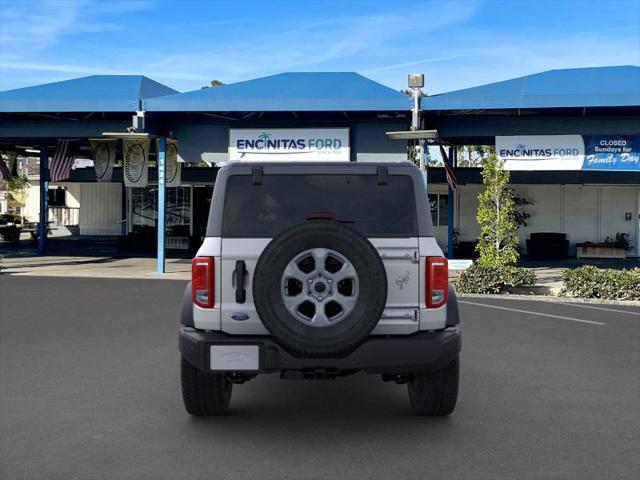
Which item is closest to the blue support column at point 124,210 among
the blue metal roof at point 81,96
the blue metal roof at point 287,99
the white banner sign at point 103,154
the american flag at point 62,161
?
the american flag at point 62,161

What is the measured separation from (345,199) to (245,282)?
98cm

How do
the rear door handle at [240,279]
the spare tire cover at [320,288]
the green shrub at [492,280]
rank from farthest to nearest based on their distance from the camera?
the green shrub at [492,280], the rear door handle at [240,279], the spare tire cover at [320,288]

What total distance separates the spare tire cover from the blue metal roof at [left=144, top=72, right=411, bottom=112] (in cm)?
1454

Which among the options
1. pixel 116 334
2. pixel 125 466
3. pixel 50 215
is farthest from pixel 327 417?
pixel 50 215

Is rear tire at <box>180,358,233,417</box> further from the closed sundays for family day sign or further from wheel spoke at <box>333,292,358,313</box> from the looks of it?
the closed sundays for family day sign

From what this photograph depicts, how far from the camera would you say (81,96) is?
2033 centimetres

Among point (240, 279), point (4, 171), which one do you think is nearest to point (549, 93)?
point (240, 279)

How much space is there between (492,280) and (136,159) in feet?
39.3

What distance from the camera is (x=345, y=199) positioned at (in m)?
5.23

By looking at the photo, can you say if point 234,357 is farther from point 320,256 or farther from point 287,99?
point 287,99

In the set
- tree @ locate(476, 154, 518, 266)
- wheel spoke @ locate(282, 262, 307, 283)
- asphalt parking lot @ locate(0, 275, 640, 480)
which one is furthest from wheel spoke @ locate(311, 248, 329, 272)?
tree @ locate(476, 154, 518, 266)

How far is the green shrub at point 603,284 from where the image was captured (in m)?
14.5

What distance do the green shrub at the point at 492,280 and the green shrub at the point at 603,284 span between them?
0.91m

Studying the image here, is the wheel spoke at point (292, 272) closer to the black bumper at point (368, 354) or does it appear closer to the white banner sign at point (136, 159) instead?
the black bumper at point (368, 354)
